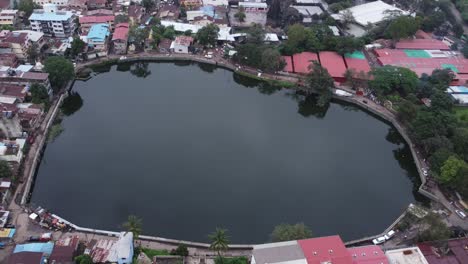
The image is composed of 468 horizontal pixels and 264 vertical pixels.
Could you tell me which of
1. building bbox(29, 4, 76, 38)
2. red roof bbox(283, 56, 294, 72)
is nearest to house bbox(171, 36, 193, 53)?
red roof bbox(283, 56, 294, 72)

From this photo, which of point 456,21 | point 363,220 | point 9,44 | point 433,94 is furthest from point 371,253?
point 456,21

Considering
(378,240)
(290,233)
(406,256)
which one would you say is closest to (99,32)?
(290,233)

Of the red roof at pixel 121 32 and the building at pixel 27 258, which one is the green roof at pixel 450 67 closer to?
the red roof at pixel 121 32

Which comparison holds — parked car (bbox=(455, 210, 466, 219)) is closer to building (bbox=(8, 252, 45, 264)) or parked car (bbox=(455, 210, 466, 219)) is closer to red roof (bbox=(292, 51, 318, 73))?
red roof (bbox=(292, 51, 318, 73))

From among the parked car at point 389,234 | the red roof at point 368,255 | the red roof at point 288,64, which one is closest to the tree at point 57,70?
the red roof at point 288,64

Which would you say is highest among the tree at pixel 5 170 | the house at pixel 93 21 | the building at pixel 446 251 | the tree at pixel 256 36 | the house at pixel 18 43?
the house at pixel 93 21

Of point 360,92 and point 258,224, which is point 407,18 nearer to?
point 360,92

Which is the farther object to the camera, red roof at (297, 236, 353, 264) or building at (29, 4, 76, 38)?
building at (29, 4, 76, 38)

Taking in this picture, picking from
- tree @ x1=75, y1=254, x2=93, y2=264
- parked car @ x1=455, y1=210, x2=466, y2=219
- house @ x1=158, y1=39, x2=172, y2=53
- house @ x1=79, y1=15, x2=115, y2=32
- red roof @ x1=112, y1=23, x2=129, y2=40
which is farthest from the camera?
house @ x1=79, y1=15, x2=115, y2=32
